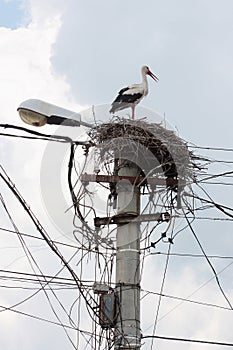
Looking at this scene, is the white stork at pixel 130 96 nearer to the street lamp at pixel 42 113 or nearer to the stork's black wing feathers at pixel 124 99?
the stork's black wing feathers at pixel 124 99

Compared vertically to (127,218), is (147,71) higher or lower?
higher

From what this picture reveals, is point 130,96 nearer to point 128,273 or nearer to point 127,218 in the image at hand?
point 127,218

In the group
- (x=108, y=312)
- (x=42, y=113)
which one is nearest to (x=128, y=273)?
(x=108, y=312)

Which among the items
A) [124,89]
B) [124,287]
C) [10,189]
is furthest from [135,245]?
[124,89]

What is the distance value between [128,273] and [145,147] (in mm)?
1449

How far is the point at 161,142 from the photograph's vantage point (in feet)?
A: 23.9

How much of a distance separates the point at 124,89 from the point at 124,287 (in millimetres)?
4020

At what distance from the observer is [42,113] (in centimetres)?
656

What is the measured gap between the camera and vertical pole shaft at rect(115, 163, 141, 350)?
241 inches

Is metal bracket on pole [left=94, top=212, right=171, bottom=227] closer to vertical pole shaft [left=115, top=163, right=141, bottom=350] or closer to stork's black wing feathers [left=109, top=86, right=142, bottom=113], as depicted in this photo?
vertical pole shaft [left=115, top=163, right=141, bottom=350]

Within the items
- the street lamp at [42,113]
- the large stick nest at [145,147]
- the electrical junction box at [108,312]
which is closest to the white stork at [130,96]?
the large stick nest at [145,147]

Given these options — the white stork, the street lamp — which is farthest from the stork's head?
the street lamp

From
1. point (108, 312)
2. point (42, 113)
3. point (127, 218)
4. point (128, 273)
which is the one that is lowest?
point (108, 312)

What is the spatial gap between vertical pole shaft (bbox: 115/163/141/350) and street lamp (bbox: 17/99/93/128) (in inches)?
32.5
